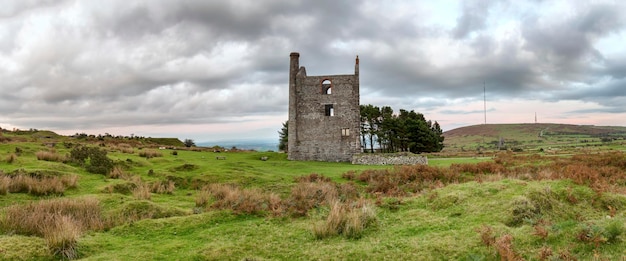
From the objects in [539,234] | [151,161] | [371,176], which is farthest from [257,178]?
[539,234]

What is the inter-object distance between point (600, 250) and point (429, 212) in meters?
3.74

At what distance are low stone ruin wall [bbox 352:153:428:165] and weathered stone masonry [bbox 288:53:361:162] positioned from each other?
3.20 metres

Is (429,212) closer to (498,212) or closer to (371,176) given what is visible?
(498,212)

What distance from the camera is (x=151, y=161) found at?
2562 cm

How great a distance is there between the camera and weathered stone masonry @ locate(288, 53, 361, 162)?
39.3 metres

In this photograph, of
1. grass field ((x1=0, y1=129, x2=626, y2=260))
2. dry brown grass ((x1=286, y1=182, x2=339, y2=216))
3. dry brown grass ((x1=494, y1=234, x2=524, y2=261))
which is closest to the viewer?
dry brown grass ((x1=494, y1=234, x2=524, y2=261))

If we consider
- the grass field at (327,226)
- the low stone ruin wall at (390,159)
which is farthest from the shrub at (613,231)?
the low stone ruin wall at (390,159)

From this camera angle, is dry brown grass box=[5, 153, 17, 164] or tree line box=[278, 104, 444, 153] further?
tree line box=[278, 104, 444, 153]

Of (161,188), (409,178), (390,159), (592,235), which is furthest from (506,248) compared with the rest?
(390,159)

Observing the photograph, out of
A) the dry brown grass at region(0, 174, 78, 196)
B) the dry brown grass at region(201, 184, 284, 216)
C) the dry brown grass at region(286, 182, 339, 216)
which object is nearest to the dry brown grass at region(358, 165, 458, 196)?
the dry brown grass at region(286, 182, 339, 216)

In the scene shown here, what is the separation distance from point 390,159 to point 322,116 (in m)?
9.43

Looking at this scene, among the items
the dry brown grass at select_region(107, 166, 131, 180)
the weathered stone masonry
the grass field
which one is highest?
the weathered stone masonry

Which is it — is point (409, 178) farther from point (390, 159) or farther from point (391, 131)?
point (391, 131)

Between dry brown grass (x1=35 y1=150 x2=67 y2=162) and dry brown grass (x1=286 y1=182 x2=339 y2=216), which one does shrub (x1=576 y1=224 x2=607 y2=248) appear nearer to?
dry brown grass (x1=286 y1=182 x2=339 y2=216)
